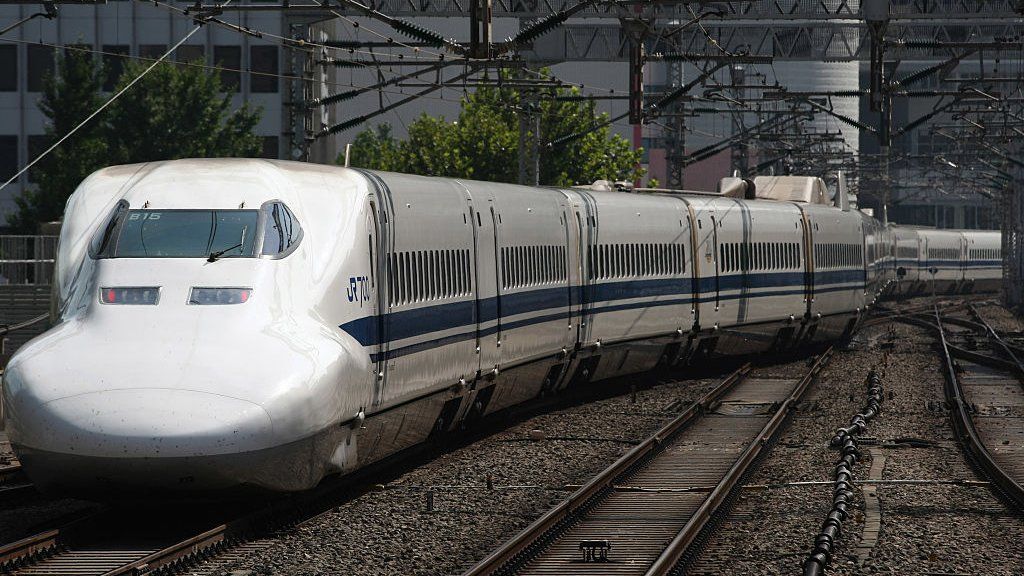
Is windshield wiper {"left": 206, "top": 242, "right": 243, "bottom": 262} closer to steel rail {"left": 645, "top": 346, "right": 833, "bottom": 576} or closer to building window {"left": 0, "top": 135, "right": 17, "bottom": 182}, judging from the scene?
steel rail {"left": 645, "top": 346, "right": 833, "bottom": 576}

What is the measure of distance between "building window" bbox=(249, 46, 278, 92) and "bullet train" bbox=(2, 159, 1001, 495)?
52182 mm

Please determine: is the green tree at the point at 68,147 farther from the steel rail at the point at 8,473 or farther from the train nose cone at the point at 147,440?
the train nose cone at the point at 147,440

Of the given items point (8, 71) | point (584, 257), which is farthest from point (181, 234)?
point (8, 71)

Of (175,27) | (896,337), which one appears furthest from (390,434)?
(175,27)

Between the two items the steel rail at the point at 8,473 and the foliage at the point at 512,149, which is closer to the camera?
the steel rail at the point at 8,473

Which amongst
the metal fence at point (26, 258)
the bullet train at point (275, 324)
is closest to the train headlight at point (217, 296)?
the bullet train at point (275, 324)

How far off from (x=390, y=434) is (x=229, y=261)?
2845 millimetres

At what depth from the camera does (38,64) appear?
71.5 meters

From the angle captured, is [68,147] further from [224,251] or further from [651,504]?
[224,251]

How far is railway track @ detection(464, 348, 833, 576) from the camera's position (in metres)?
11.2

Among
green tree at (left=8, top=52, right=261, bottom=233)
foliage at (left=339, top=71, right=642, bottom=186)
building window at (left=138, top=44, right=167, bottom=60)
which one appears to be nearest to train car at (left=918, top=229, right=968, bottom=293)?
foliage at (left=339, top=71, right=642, bottom=186)

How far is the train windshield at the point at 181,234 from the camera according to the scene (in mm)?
12391

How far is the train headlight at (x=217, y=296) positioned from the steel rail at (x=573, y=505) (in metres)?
2.61

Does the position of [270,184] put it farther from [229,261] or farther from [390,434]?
[390,434]
